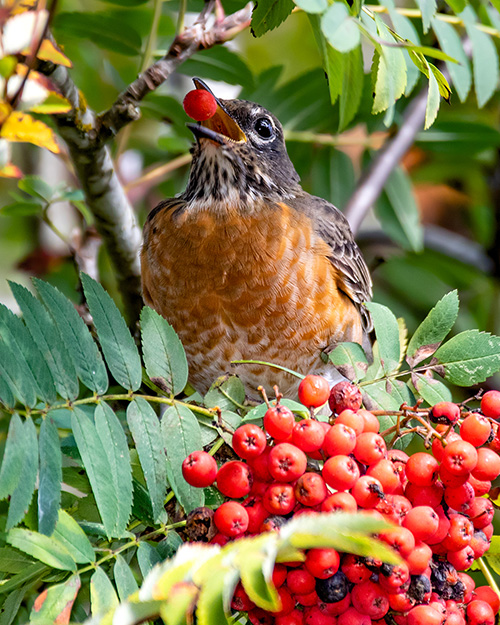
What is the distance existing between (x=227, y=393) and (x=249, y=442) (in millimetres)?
381

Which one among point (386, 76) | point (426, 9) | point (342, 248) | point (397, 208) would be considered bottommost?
point (397, 208)

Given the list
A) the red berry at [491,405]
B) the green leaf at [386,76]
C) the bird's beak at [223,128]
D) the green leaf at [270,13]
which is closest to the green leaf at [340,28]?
the green leaf at [386,76]

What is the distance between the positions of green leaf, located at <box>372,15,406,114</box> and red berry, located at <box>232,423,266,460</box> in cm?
A: 75

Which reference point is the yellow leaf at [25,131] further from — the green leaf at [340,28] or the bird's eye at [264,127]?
the bird's eye at [264,127]

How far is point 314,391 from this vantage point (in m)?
1.67

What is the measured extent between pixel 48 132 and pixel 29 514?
3.35 ft

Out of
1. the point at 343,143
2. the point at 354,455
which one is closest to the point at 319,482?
the point at 354,455

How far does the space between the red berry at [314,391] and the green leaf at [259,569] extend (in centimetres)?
58

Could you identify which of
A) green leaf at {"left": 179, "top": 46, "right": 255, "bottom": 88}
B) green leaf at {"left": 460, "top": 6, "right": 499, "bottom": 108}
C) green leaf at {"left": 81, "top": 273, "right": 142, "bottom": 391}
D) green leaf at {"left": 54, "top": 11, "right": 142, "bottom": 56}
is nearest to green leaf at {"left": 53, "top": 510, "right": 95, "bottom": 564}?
green leaf at {"left": 81, "top": 273, "right": 142, "bottom": 391}

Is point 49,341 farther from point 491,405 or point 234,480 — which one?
point 491,405

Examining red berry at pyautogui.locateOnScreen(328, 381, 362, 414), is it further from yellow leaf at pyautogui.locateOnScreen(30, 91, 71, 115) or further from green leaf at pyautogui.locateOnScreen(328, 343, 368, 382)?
yellow leaf at pyautogui.locateOnScreen(30, 91, 71, 115)

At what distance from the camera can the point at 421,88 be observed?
4.04 m

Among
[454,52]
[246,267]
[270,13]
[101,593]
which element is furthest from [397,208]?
[101,593]

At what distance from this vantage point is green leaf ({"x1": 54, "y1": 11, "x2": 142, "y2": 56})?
10.2 ft
